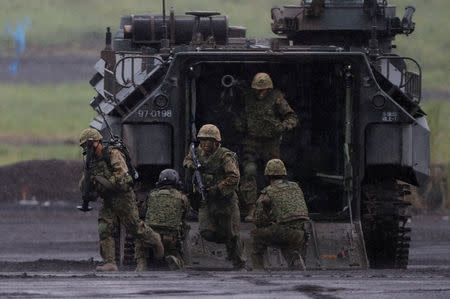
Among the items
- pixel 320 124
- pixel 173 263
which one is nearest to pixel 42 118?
pixel 320 124

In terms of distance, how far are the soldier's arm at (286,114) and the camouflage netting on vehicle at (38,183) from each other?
11209 millimetres

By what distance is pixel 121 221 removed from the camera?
15.3 meters

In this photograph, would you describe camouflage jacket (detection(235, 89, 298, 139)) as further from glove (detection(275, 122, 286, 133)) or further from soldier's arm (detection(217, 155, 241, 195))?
soldier's arm (detection(217, 155, 241, 195))

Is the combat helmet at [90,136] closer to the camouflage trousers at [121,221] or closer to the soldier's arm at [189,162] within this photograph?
the camouflage trousers at [121,221]

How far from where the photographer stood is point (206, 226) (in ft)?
48.9

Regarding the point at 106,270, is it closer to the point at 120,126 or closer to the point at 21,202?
the point at 120,126

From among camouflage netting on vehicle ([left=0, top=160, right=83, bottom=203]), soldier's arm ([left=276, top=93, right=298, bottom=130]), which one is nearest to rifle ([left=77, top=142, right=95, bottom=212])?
soldier's arm ([left=276, top=93, right=298, bottom=130])

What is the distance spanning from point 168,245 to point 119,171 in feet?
2.87

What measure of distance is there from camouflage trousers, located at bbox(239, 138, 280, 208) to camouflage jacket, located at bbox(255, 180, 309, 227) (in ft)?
2.78

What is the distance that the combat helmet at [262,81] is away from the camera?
15.5 meters

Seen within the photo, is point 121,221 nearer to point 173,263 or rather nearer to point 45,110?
point 173,263

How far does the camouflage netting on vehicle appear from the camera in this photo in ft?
87.9

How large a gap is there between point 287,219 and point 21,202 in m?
12.6

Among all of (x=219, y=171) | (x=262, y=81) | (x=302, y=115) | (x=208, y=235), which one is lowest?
(x=208, y=235)
